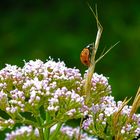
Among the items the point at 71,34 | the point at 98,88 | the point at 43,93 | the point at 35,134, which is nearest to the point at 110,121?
the point at 98,88

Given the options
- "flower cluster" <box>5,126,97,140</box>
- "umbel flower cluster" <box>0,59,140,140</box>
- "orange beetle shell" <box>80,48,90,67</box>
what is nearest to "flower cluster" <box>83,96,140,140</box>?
"umbel flower cluster" <box>0,59,140,140</box>

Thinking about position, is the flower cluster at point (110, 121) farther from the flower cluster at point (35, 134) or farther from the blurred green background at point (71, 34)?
the blurred green background at point (71, 34)

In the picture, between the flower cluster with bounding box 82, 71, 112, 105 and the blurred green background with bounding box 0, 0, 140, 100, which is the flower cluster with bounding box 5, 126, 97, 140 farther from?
the blurred green background with bounding box 0, 0, 140, 100

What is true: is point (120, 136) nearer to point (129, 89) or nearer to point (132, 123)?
point (132, 123)

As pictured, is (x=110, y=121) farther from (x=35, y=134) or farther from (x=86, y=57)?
(x=35, y=134)

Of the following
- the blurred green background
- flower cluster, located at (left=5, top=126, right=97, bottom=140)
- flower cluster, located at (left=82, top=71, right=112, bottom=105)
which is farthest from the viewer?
the blurred green background
